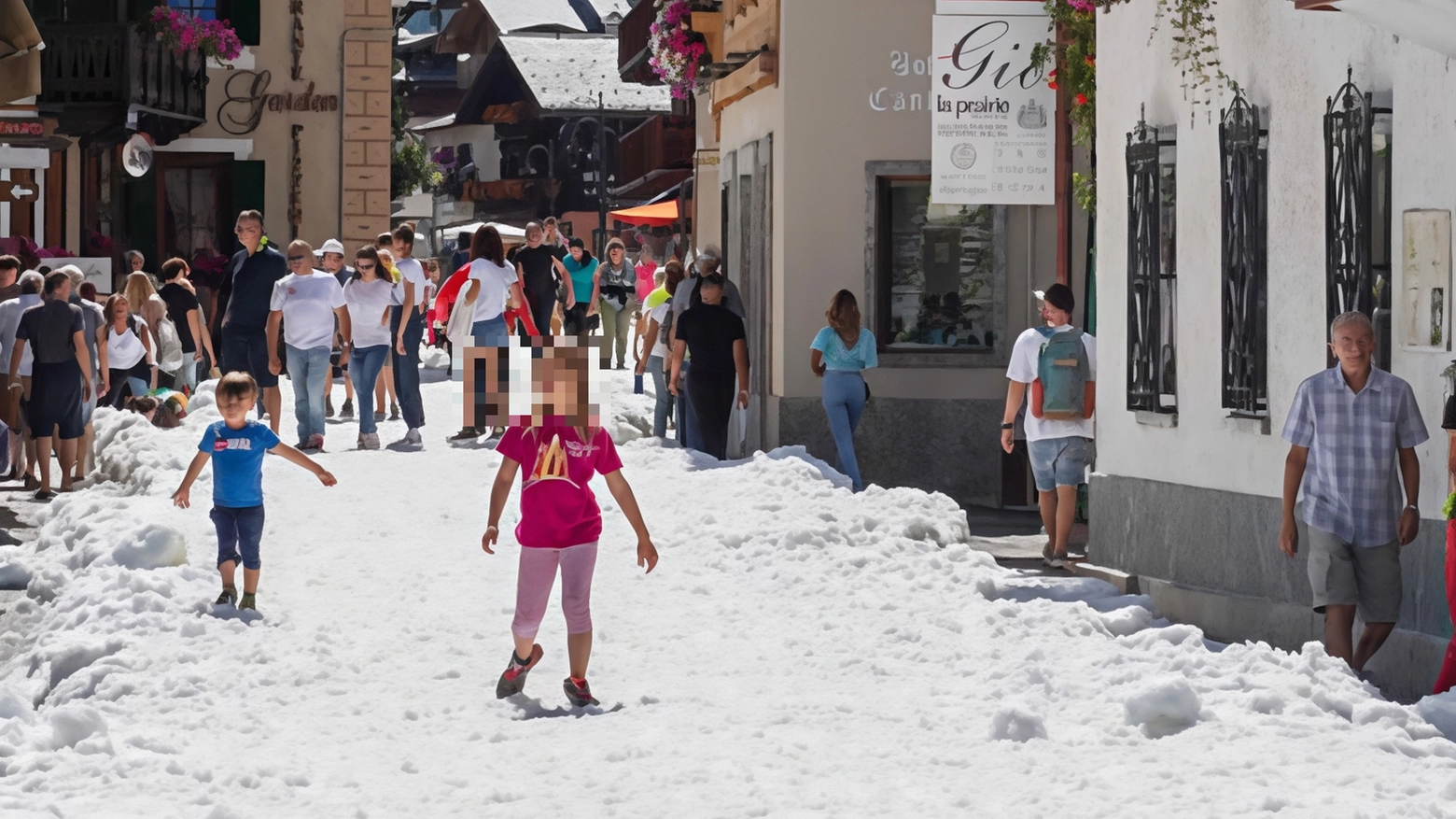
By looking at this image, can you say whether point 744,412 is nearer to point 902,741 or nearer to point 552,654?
point 552,654

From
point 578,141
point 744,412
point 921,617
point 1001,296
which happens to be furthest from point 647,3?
point 578,141

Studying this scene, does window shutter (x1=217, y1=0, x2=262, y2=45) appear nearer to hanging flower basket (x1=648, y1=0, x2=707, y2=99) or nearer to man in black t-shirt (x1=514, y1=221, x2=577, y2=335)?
hanging flower basket (x1=648, y1=0, x2=707, y2=99)

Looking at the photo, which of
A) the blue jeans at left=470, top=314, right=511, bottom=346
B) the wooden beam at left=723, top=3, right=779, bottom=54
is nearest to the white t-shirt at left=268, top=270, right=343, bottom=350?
the blue jeans at left=470, top=314, right=511, bottom=346

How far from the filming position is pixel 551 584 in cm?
909

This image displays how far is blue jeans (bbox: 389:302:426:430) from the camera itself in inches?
752

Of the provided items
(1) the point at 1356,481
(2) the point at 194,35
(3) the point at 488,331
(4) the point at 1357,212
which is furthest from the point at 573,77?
(1) the point at 1356,481

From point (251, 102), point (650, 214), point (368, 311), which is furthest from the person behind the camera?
point (650, 214)

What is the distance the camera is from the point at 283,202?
3550 centimetres

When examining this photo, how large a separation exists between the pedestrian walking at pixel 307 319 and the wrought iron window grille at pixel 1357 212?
8.69 metres

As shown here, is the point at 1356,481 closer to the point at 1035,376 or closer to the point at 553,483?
the point at 553,483

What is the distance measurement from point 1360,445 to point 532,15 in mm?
69526

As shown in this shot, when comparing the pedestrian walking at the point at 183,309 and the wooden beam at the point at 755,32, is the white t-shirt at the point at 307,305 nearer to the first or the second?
the pedestrian walking at the point at 183,309

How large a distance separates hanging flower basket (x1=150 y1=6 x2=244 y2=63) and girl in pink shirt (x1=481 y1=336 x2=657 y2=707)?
24.7 m

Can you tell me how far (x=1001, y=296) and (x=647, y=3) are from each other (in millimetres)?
14962
